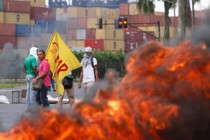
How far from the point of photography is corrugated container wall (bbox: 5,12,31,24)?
72750mm

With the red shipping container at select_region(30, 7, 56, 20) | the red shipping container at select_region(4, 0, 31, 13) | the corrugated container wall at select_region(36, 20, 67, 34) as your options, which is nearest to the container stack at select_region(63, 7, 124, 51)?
the red shipping container at select_region(30, 7, 56, 20)

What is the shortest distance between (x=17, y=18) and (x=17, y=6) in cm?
170

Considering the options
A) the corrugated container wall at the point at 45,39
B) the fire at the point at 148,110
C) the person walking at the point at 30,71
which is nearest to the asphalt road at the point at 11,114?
the fire at the point at 148,110

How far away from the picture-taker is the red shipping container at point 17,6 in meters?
73.3

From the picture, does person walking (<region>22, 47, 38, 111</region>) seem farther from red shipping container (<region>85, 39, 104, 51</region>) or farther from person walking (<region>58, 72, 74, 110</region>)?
red shipping container (<region>85, 39, 104, 51</region>)

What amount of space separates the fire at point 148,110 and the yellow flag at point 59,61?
8.94m

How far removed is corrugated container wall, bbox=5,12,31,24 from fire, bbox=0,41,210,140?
67.5 metres

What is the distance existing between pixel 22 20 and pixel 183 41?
2679 inches

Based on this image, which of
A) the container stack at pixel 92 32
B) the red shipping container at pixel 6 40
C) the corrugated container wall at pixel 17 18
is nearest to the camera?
the red shipping container at pixel 6 40

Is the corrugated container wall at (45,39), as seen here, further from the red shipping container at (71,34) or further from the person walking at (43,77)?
the person walking at (43,77)

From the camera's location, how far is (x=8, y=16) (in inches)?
2876

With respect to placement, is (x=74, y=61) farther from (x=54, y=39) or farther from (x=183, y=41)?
(x=183, y=41)

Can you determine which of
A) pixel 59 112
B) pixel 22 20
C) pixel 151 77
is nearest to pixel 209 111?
pixel 151 77

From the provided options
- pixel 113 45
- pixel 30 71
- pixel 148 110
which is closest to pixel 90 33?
pixel 113 45
